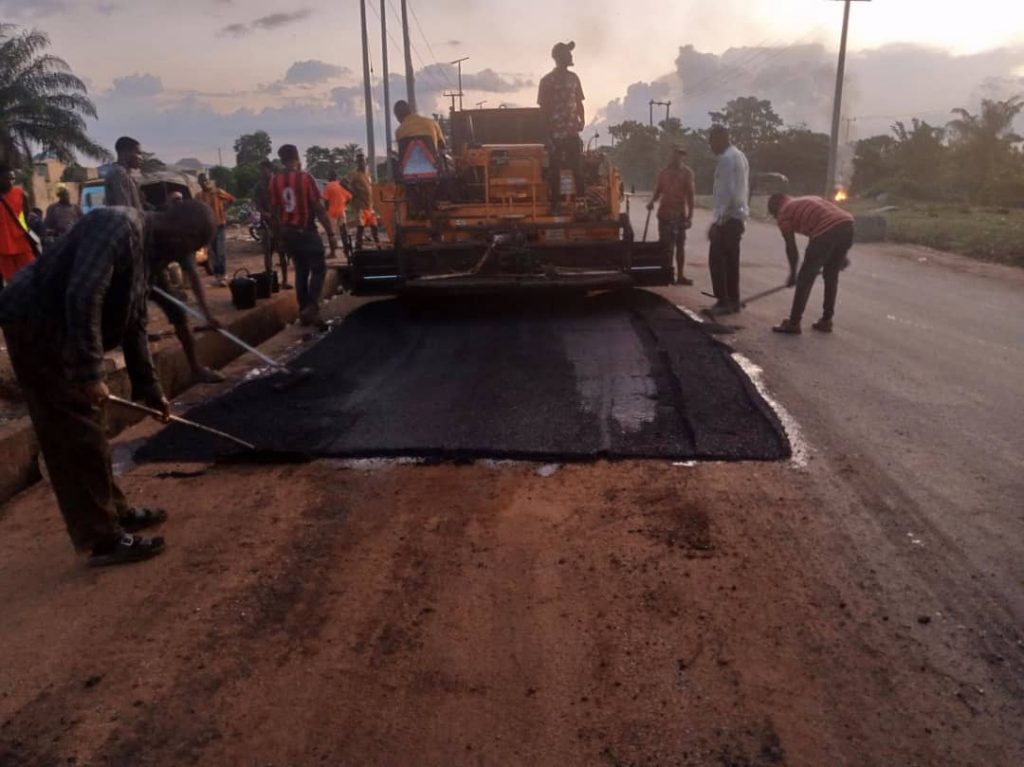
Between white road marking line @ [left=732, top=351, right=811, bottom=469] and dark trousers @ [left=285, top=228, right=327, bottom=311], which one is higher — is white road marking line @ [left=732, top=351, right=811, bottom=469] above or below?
below

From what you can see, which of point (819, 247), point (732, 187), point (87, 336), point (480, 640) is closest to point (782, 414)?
point (480, 640)

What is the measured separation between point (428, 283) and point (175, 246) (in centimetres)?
507

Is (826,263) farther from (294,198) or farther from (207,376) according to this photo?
(207,376)

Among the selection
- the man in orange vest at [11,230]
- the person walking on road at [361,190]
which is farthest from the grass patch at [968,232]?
the man in orange vest at [11,230]

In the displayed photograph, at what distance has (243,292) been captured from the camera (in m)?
9.59

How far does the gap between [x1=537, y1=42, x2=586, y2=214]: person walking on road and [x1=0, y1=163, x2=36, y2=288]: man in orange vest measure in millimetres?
5230

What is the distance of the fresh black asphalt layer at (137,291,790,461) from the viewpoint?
5.00m

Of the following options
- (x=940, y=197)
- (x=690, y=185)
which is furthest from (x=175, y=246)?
(x=940, y=197)

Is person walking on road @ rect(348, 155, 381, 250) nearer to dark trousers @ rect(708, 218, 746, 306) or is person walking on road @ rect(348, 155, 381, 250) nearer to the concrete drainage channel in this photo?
the concrete drainage channel

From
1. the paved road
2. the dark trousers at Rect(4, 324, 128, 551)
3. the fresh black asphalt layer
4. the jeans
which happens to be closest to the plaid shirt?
the dark trousers at Rect(4, 324, 128, 551)

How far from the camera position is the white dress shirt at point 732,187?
920 cm

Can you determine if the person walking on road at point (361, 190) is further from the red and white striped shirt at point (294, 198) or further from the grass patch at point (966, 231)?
the grass patch at point (966, 231)

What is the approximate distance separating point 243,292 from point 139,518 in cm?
580

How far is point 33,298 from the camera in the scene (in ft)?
11.8
